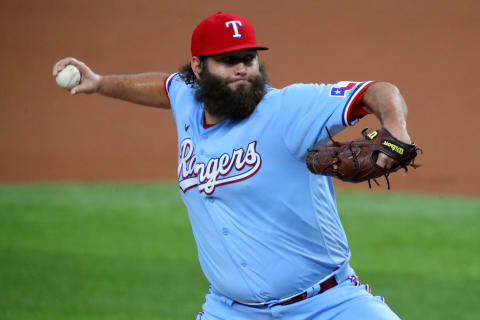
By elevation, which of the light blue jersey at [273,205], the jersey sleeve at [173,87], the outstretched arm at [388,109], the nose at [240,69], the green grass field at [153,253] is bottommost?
the green grass field at [153,253]

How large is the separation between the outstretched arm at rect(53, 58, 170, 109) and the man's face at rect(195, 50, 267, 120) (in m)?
0.76

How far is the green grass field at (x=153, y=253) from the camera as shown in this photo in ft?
23.2

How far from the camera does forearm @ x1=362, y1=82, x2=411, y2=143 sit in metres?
3.12

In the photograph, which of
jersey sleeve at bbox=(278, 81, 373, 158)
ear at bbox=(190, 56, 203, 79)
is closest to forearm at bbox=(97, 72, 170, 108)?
ear at bbox=(190, 56, 203, 79)

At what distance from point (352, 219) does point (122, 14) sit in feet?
34.2

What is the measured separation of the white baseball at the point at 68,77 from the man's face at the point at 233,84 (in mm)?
1037

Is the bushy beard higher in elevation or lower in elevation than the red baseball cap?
lower

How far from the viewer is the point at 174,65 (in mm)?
17047

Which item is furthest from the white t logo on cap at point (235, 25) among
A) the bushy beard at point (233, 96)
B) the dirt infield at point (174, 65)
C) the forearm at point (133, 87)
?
the dirt infield at point (174, 65)

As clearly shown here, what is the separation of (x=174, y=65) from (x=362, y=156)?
14.1 m

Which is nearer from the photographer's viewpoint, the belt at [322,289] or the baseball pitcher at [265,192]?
the baseball pitcher at [265,192]

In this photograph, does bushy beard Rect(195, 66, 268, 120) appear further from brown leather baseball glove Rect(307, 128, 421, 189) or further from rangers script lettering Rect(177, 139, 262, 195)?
brown leather baseball glove Rect(307, 128, 421, 189)

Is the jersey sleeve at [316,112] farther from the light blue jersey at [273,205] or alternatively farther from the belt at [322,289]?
the belt at [322,289]

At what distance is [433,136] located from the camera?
14.3 m
